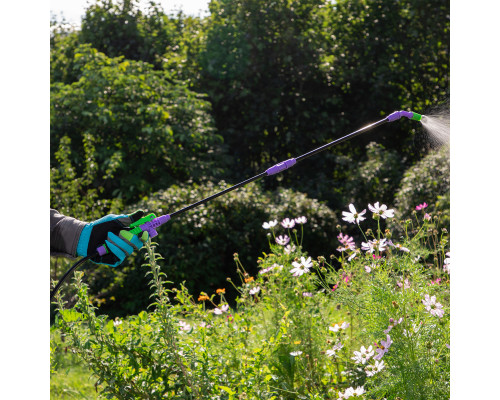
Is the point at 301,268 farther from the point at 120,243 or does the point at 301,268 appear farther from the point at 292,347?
the point at 120,243

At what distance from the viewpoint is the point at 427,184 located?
4.84 m

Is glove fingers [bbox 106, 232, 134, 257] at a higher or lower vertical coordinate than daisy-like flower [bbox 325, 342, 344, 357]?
higher

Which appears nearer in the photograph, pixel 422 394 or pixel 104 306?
pixel 422 394

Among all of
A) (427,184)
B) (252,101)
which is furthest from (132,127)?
(427,184)

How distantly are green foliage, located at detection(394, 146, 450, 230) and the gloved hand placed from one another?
3.17 meters

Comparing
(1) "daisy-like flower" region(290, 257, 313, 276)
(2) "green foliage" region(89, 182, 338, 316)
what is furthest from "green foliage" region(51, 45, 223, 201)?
(1) "daisy-like flower" region(290, 257, 313, 276)

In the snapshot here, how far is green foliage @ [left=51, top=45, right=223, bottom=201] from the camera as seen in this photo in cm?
561

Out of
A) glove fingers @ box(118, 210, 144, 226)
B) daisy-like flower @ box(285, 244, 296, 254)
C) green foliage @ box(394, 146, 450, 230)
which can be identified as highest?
glove fingers @ box(118, 210, 144, 226)

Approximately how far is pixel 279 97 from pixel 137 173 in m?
2.20

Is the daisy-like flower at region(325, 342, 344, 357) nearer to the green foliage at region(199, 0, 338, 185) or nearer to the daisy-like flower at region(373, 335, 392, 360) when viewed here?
the daisy-like flower at region(373, 335, 392, 360)

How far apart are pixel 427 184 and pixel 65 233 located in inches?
138

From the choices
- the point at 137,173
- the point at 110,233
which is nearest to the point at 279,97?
the point at 137,173

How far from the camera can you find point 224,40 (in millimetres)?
6902
